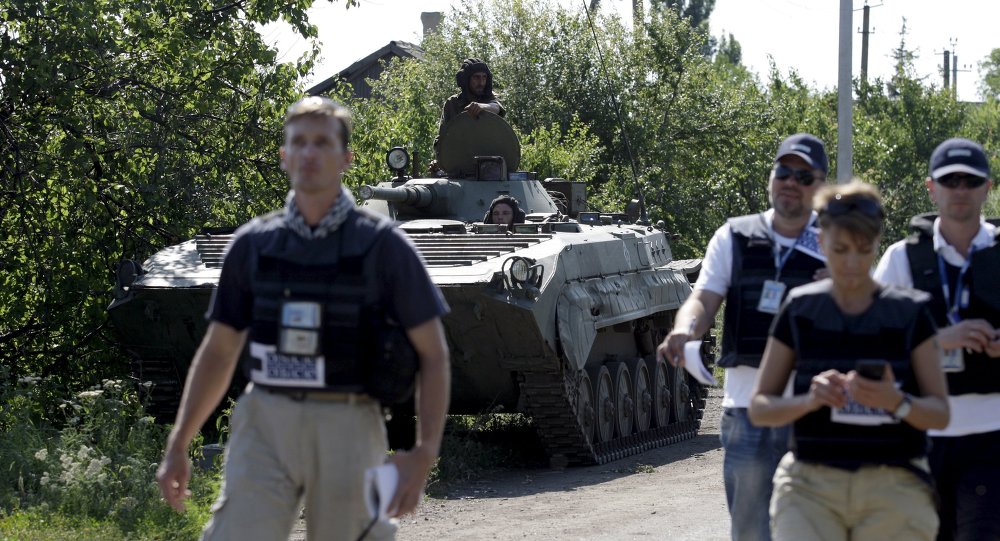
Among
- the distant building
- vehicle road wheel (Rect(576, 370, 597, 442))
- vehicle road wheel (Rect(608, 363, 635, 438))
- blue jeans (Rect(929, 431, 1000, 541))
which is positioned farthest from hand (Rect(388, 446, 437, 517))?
the distant building

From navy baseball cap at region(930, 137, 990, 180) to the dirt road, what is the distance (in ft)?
12.1

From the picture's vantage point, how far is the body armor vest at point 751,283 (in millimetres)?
4891

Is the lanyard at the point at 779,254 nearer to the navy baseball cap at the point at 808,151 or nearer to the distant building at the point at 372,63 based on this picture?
the navy baseball cap at the point at 808,151

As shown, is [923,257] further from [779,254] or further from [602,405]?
[602,405]

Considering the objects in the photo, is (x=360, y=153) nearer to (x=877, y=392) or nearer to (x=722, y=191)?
(x=877, y=392)

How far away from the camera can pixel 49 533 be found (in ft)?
25.0

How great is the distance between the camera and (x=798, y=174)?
16.3 ft

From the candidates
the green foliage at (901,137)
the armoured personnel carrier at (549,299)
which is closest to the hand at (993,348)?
the armoured personnel carrier at (549,299)

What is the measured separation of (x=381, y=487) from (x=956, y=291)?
2.02 metres

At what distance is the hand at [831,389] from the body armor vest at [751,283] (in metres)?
1.11

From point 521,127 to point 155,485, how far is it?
19936mm

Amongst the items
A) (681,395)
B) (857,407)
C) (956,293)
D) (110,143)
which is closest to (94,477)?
(110,143)

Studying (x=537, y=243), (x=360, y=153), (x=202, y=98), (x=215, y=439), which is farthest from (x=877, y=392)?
(x=360, y=153)

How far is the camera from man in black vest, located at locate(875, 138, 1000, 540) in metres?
4.54
